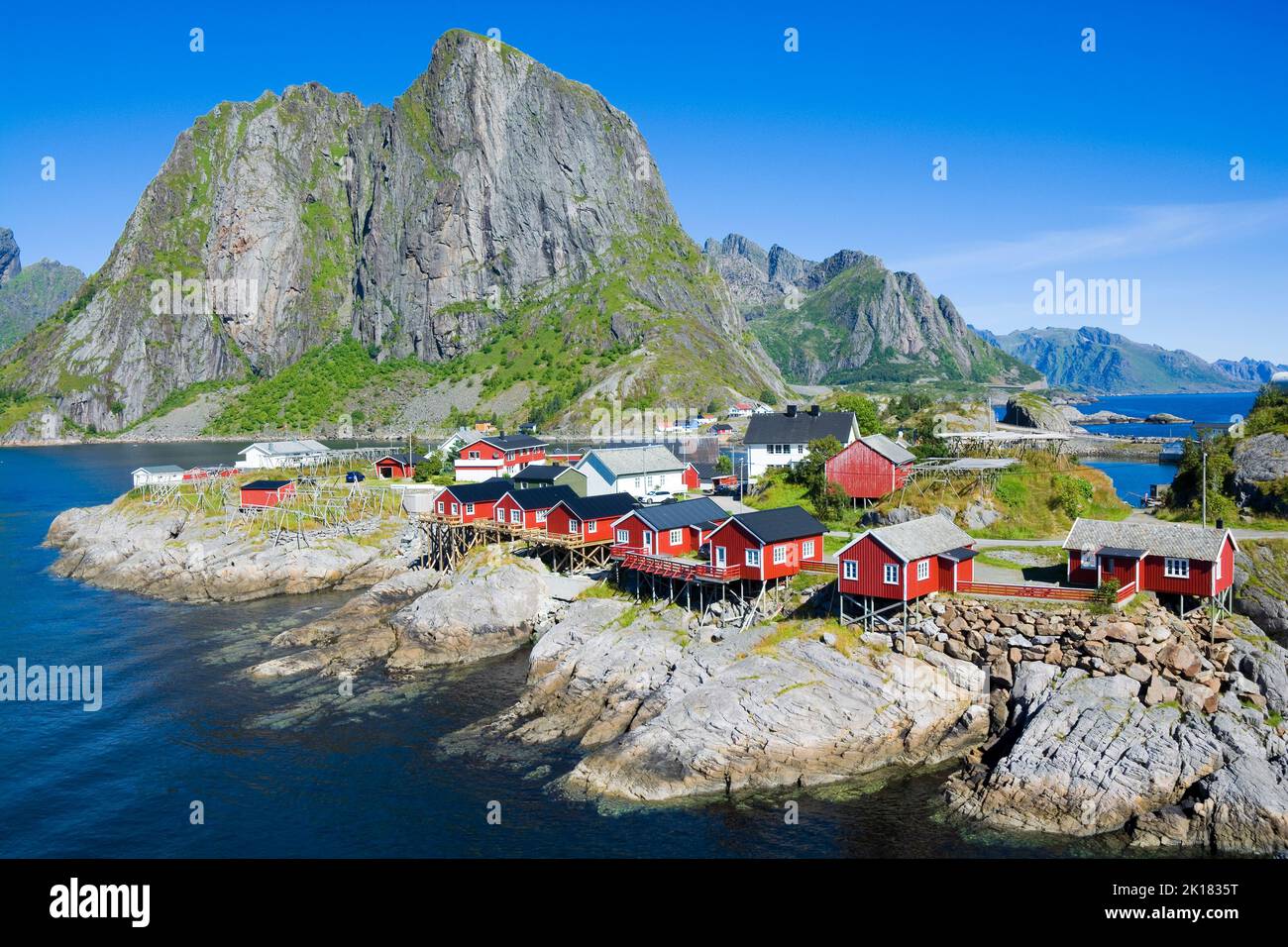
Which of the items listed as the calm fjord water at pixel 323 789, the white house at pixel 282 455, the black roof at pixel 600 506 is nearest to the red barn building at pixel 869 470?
the black roof at pixel 600 506

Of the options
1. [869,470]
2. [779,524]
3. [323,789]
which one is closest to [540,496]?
[779,524]

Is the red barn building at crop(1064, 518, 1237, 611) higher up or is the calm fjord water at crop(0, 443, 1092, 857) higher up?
the red barn building at crop(1064, 518, 1237, 611)

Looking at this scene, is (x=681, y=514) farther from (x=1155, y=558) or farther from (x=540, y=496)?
(x=1155, y=558)

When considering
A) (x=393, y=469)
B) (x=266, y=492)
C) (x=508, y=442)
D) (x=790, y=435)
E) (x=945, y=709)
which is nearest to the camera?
(x=945, y=709)

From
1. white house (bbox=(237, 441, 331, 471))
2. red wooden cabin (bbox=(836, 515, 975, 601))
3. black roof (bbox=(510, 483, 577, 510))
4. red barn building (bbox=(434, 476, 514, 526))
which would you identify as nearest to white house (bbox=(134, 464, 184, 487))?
white house (bbox=(237, 441, 331, 471))

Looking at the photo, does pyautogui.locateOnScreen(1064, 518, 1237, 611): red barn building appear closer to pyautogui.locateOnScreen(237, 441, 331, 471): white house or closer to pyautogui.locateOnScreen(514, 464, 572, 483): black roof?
pyautogui.locateOnScreen(514, 464, 572, 483): black roof

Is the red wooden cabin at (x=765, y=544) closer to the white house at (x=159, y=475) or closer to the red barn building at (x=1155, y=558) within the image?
the red barn building at (x=1155, y=558)
